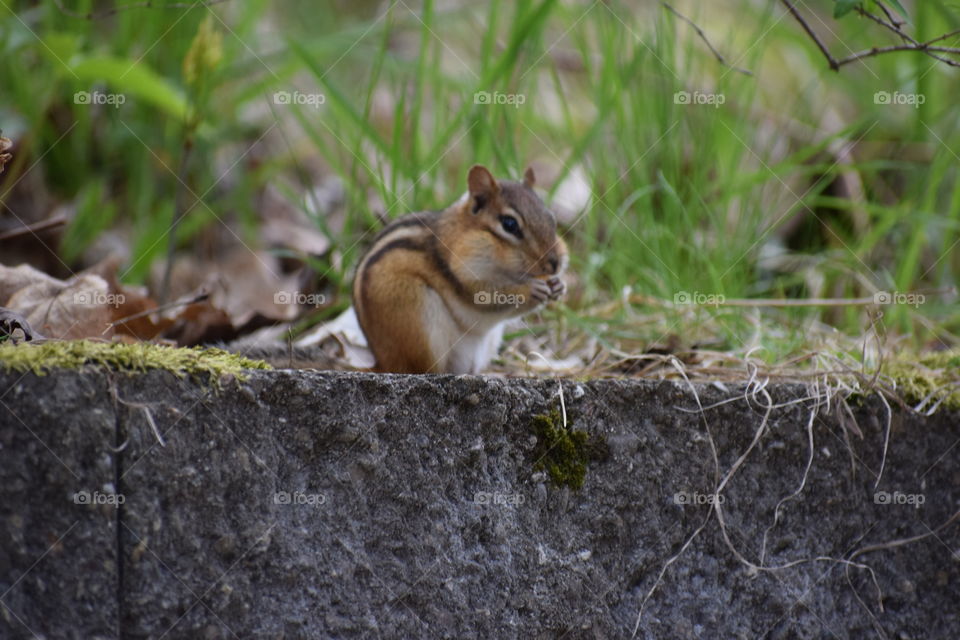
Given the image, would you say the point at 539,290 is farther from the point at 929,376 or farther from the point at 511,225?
the point at 929,376

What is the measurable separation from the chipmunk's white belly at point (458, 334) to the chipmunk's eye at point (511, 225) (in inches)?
10.5

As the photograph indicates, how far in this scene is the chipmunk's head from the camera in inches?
111

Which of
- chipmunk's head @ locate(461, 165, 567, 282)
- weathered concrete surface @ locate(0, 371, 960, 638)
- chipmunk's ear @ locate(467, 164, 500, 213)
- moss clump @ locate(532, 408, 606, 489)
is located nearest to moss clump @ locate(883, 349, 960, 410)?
weathered concrete surface @ locate(0, 371, 960, 638)

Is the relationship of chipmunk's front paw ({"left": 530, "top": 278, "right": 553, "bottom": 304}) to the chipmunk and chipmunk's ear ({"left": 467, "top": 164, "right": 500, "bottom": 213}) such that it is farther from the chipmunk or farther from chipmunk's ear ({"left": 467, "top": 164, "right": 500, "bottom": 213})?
chipmunk's ear ({"left": 467, "top": 164, "right": 500, "bottom": 213})

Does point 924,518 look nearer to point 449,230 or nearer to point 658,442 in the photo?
point 658,442

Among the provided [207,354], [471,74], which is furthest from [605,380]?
[471,74]

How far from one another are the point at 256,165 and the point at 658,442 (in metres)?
3.75

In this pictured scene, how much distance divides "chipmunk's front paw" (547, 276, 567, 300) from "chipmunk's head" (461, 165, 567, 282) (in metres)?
0.05

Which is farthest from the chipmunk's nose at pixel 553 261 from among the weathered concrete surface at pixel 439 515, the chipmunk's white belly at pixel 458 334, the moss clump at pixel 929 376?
the moss clump at pixel 929 376

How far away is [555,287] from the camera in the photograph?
110 inches

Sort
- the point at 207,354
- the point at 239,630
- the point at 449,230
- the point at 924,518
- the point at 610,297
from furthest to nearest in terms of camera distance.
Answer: the point at 610,297, the point at 449,230, the point at 924,518, the point at 207,354, the point at 239,630

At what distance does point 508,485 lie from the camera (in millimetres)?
2016

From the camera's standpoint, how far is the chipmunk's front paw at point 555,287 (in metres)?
2.78

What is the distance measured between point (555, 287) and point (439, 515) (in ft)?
3.34
